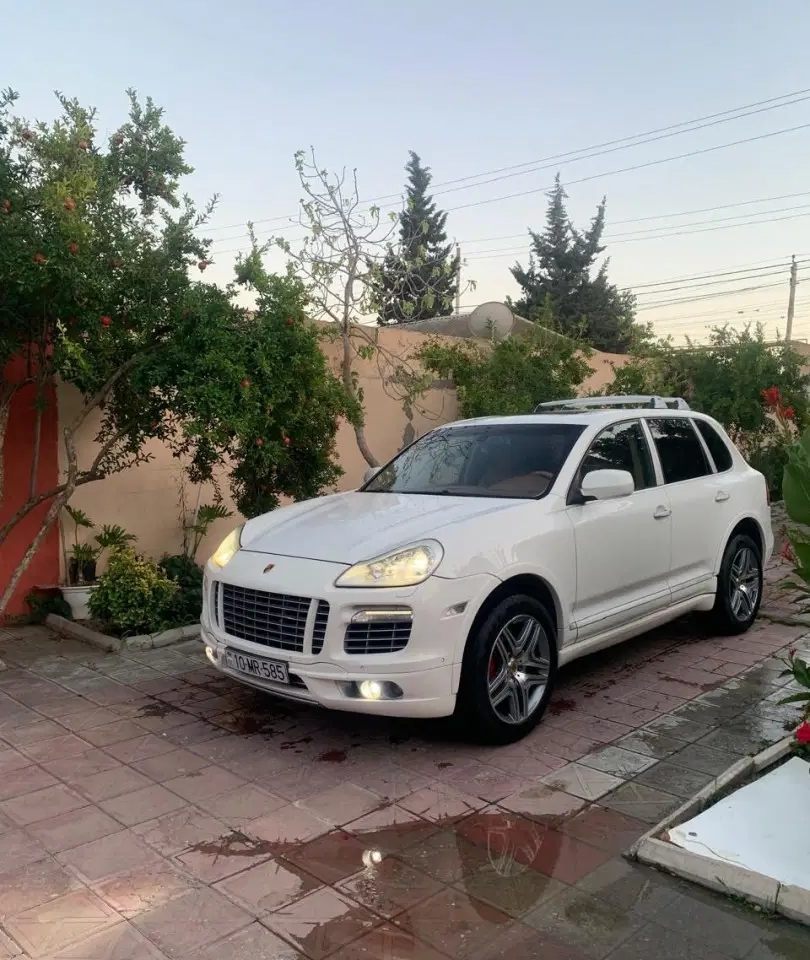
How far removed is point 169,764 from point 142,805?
46cm

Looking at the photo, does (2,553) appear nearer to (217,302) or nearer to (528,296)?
(217,302)

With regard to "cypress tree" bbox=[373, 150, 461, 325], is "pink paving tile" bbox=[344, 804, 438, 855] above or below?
below

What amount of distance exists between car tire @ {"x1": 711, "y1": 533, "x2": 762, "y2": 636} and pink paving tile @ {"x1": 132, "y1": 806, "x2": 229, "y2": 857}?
425 centimetres

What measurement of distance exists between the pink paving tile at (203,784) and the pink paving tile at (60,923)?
861 millimetres

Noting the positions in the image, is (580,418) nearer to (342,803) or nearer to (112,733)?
(342,803)

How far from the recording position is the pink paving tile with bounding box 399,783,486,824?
12.4 feet

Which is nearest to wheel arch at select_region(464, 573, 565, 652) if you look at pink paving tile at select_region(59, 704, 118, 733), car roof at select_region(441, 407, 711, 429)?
car roof at select_region(441, 407, 711, 429)

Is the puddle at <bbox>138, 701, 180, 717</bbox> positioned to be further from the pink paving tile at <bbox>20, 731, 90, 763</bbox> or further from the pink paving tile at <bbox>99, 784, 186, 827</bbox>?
the pink paving tile at <bbox>99, 784, 186, 827</bbox>

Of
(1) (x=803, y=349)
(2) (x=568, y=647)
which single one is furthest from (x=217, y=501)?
(1) (x=803, y=349)

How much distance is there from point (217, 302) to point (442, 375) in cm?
472

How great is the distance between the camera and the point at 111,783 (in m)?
4.17

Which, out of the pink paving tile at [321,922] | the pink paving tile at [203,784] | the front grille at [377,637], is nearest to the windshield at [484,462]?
the front grille at [377,637]

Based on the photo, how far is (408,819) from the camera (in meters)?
3.76

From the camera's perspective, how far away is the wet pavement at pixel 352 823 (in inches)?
115
